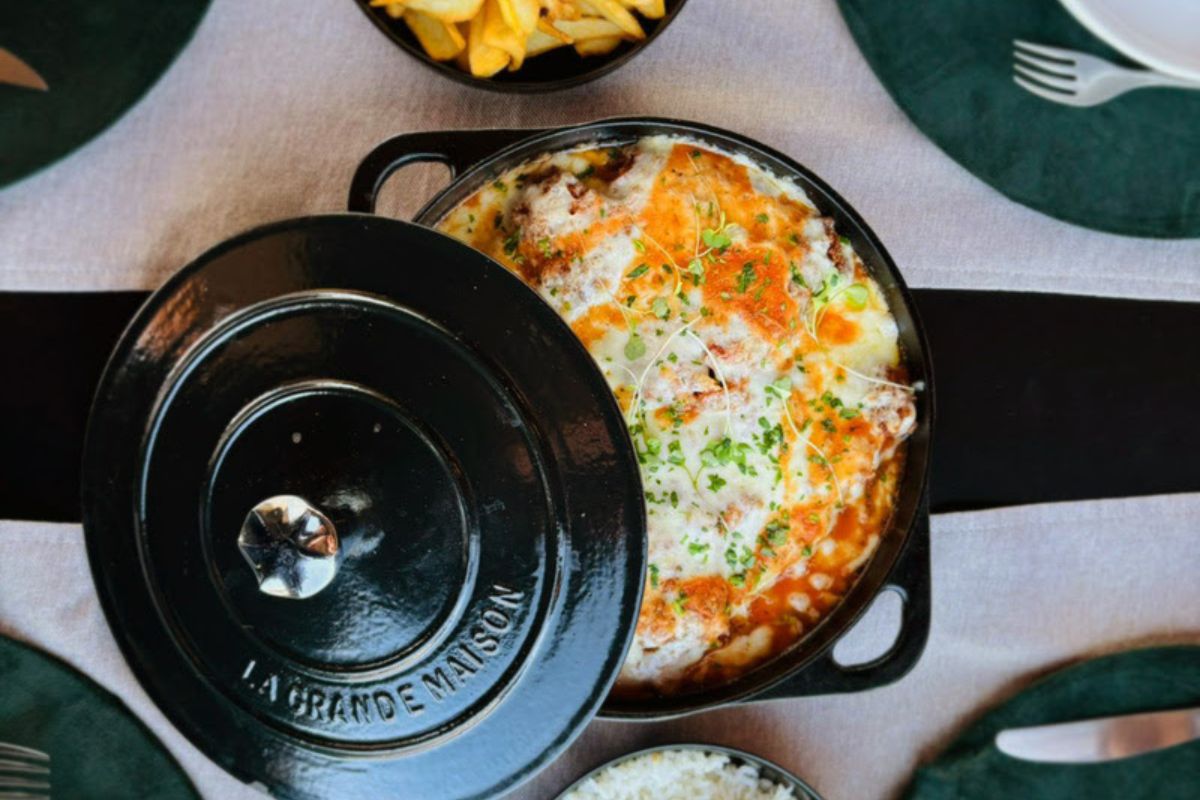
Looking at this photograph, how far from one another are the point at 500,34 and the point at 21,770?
4.52ft

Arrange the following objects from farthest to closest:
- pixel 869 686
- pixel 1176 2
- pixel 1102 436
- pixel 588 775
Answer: pixel 1102 436
pixel 588 775
pixel 869 686
pixel 1176 2

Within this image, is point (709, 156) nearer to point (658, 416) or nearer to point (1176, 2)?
point (658, 416)

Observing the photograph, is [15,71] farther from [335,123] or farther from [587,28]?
[587,28]

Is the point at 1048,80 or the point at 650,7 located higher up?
the point at 650,7

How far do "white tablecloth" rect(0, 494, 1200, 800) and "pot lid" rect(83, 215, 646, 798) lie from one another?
1.83ft

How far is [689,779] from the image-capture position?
181cm

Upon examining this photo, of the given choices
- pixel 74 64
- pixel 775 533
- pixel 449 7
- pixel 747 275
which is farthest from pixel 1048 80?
pixel 74 64

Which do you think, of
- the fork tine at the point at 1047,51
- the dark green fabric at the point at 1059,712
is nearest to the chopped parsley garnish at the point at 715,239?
the fork tine at the point at 1047,51

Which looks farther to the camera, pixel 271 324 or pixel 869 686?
pixel 869 686

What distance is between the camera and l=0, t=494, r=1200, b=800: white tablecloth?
6.21ft

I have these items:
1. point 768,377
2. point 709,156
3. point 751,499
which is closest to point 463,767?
point 751,499

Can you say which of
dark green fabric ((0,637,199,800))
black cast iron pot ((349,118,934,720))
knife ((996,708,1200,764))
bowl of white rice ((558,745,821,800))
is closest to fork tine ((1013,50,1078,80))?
black cast iron pot ((349,118,934,720))

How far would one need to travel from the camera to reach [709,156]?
63.8 inches

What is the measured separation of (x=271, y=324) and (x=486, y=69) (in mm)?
489
